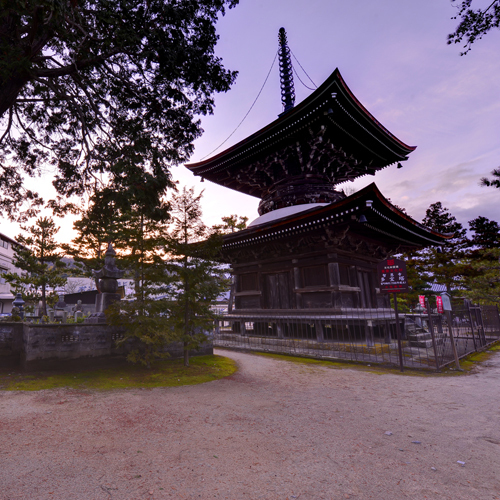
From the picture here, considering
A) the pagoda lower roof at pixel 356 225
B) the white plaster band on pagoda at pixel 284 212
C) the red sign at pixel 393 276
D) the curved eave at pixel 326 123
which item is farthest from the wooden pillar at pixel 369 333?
the curved eave at pixel 326 123

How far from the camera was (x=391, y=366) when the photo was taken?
7684mm

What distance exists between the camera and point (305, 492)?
7.83 ft

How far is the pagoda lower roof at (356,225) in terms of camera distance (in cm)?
988

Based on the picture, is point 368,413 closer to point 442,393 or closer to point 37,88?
point 442,393

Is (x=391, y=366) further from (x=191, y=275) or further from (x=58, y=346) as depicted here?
(x=58, y=346)

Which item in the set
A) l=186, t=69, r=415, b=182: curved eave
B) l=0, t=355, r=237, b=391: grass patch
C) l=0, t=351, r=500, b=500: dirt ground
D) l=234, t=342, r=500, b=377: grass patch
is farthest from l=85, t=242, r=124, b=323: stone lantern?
l=186, t=69, r=415, b=182: curved eave

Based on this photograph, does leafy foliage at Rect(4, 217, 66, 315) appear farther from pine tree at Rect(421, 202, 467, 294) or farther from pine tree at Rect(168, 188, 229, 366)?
pine tree at Rect(421, 202, 467, 294)

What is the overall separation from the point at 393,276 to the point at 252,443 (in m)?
5.89

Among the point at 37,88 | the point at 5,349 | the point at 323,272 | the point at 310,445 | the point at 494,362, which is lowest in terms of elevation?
the point at 494,362

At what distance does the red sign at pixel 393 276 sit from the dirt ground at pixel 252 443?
254 centimetres

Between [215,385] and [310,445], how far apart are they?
3.12 meters

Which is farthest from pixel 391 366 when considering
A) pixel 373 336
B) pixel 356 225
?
pixel 356 225

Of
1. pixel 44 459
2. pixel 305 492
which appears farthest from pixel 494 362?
pixel 44 459

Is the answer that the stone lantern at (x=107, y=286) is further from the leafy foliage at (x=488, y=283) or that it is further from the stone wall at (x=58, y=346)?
the leafy foliage at (x=488, y=283)
